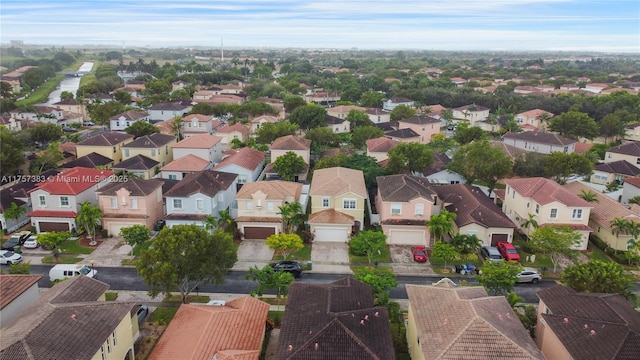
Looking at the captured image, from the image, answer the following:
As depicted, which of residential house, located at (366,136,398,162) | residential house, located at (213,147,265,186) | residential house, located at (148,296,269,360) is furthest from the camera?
residential house, located at (366,136,398,162)

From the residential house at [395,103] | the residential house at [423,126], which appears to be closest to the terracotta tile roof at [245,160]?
the residential house at [423,126]

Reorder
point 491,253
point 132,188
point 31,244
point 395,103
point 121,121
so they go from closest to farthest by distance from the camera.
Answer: point 491,253 < point 31,244 < point 132,188 < point 121,121 < point 395,103

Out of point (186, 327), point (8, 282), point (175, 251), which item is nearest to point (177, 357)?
point (186, 327)

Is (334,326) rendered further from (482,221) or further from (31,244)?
(31,244)

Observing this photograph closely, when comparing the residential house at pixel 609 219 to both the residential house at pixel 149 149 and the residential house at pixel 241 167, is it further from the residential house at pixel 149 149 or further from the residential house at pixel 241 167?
the residential house at pixel 149 149

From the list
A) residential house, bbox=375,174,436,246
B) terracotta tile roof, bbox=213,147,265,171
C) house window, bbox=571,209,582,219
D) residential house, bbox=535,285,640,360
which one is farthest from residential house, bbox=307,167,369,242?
residential house, bbox=535,285,640,360

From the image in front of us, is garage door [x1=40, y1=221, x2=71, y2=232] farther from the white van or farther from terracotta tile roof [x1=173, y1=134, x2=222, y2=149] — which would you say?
terracotta tile roof [x1=173, y1=134, x2=222, y2=149]

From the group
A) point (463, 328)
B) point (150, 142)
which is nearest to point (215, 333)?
point (463, 328)
